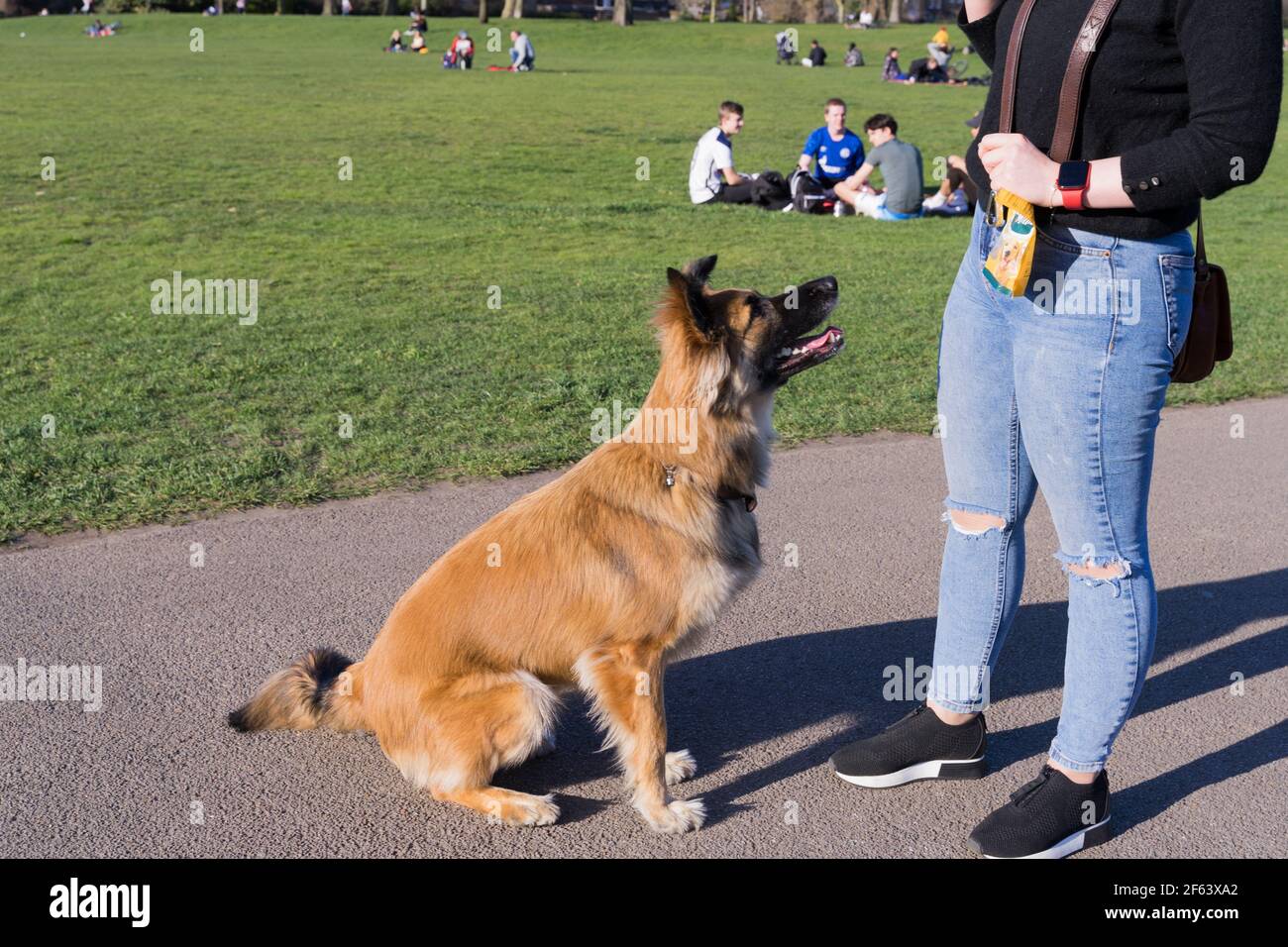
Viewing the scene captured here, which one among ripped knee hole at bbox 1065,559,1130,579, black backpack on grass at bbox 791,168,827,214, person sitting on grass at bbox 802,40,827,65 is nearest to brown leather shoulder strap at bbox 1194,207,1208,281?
ripped knee hole at bbox 1065,559,1130,579

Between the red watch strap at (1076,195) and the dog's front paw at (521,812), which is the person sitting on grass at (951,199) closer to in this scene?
the red watch strap at (1076,195)

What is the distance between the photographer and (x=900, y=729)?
397cm

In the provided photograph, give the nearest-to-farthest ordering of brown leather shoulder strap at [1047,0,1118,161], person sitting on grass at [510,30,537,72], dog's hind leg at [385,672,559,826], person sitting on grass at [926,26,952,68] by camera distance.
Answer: brown leather shoulder strap at [1047,0,1118,161] < dog's hind leg at [385,672,559,826] < person sitting on grass at [510,30,537,72] < person sitting on grass at [926,26,952,68]

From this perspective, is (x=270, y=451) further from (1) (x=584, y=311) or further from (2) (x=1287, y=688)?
(2) (x=1287, y=688)

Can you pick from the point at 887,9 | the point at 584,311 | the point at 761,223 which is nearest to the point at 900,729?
the point at 584,311

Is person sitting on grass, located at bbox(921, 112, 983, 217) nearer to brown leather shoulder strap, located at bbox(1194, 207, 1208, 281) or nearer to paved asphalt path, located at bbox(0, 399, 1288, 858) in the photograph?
paved asphalt path, located at bbox(0, 399, 1288, 858)

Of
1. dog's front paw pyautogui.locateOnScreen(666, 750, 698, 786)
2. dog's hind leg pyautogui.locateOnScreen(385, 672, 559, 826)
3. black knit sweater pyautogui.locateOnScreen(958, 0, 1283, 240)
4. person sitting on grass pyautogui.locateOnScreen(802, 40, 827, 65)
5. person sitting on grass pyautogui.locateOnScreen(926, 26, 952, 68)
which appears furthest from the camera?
person sitting on grass pyautogui.locateOnScreen(802, 40, 827, 65)

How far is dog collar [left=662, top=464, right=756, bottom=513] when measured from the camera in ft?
12.5

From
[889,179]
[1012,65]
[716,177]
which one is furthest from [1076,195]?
[716,177]

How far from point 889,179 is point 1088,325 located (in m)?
13.6

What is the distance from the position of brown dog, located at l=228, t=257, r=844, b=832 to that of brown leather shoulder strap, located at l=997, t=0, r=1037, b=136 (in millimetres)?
993

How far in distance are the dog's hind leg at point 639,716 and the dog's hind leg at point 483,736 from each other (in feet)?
0.58
